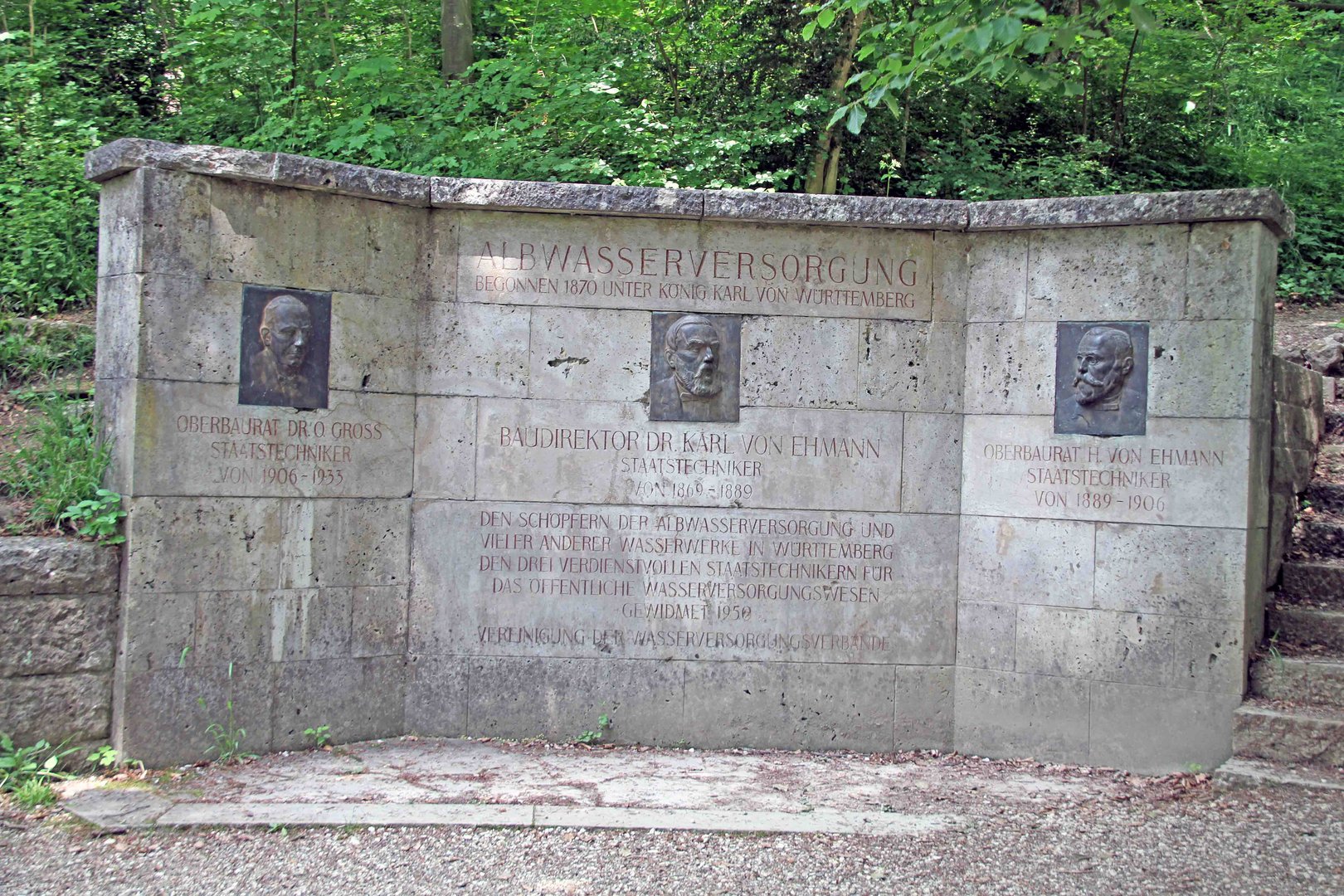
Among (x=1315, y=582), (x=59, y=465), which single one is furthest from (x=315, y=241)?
(x=1315, y=582)

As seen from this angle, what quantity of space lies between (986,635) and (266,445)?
3.82 metres

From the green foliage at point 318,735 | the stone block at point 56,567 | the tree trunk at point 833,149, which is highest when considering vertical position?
the tree trunk at point 833,149

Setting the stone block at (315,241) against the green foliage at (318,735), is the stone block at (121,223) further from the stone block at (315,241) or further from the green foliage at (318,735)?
the green foliage at (318,735)

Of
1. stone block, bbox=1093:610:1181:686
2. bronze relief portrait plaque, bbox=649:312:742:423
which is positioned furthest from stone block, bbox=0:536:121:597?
stone block, bbox=1093:610:1181:686

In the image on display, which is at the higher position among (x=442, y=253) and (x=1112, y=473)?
(x=442, y=253)

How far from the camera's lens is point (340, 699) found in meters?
5.20

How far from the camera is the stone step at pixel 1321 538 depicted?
240 inches

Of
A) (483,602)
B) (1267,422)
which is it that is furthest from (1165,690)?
(483,602)

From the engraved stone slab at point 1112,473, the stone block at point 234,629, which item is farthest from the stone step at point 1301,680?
the stone block at point 234,629

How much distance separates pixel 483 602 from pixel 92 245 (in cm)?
458

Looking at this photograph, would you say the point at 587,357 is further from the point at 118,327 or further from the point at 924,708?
the point at 924,708

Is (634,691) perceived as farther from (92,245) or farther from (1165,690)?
(92,245)

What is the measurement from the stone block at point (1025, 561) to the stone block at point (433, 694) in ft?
8.95

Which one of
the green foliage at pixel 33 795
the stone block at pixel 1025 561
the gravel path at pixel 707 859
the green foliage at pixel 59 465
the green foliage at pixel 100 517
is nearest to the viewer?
the gravel path at pixel 707 859
